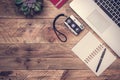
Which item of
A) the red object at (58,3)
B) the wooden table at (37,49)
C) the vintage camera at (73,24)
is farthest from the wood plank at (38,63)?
the red object at (58,3)

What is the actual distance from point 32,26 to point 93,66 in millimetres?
352

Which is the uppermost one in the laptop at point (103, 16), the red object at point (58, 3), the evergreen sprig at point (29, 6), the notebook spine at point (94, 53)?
the evergreen sprig at point (29, 6)

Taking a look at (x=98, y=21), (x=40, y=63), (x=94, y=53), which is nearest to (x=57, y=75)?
(x=40, y=63)

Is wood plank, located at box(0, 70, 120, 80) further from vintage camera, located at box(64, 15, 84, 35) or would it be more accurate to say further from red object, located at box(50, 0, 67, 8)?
red object, located at box(50, 0, 67, 8)

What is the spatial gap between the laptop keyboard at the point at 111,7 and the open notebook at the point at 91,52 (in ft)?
0.44

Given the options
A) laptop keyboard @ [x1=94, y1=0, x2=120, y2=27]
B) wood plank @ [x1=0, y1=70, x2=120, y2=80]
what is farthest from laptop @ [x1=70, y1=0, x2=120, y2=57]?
wood plank @ [x1=0, y1=70, x2=120, y2=80]

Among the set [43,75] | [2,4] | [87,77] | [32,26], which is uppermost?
[2,4]

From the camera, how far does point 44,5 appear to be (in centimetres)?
132

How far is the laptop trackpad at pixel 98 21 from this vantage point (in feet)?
4.27

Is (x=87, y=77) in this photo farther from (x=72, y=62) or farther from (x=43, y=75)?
(x=43, y=75)

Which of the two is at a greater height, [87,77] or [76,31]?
[76,31]

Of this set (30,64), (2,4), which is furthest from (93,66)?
(2,4)

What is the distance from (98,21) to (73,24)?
0.40ft

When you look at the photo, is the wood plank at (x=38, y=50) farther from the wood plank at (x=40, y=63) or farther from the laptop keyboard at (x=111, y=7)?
A: the laptop keyboard at (x=111, y=7)
